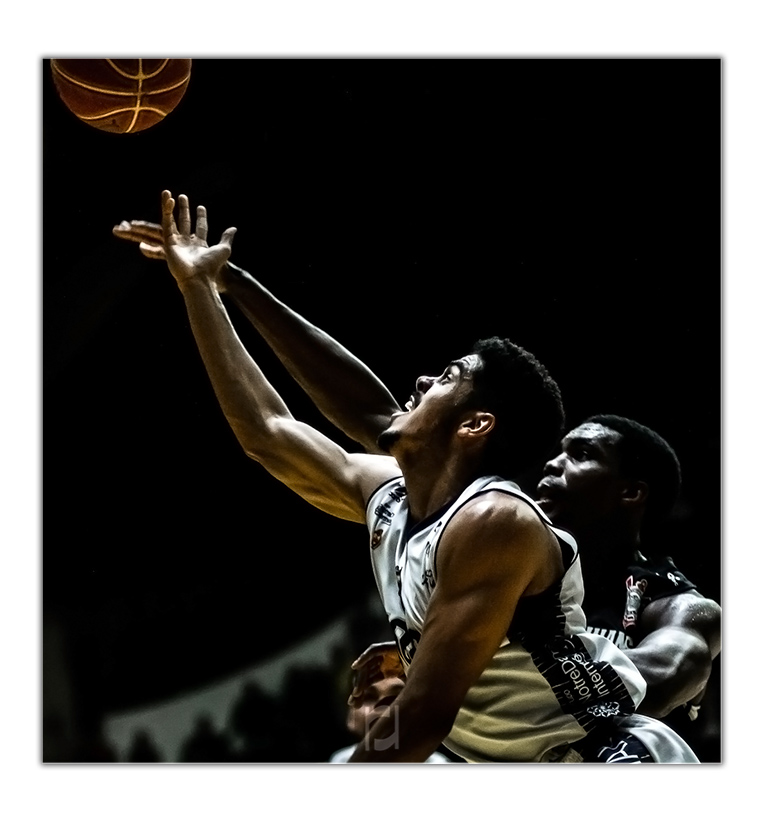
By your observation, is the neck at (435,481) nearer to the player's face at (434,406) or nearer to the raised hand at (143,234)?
the player's face at (434,406)

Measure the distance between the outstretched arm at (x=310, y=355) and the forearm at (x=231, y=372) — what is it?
0.30ft

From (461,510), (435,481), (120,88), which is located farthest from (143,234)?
(461,510)

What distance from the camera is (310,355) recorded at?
130 inches

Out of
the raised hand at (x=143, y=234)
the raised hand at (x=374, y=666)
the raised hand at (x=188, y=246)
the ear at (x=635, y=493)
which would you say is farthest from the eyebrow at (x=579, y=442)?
the raised hand at (x=143, y=234)

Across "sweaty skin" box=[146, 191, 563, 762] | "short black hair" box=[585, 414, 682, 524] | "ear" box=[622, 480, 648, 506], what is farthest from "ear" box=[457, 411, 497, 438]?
"ear" box=[622, 480, 648, 506]

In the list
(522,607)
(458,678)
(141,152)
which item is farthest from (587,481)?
(141,152)

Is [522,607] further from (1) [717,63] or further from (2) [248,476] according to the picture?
(1) [717,63]

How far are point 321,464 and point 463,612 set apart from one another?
2.25ft

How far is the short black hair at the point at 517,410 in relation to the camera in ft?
9.71

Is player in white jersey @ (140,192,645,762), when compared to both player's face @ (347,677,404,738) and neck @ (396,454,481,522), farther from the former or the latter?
player's face @ (347,677,404,738)

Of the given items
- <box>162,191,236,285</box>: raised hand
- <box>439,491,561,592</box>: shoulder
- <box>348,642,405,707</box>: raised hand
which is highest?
<box>162,191,236,285</box>: raised hand

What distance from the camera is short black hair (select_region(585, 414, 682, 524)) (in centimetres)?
320

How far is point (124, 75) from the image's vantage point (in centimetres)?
Result: 319

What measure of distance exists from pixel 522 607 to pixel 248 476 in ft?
2.77
